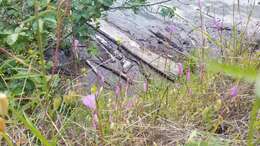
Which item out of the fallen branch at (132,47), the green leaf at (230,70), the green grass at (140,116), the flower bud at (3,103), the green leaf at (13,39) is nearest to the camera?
the green leaf at (230,70)

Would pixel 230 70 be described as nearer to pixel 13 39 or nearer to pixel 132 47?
pixel 13 39

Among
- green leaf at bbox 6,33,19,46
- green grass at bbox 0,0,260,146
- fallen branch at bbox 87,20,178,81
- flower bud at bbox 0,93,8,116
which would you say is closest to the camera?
flower bud at bbox 0,93,8,116

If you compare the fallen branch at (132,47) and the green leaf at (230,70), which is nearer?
the green leaf at (230,70)

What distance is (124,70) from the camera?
320 centimetres

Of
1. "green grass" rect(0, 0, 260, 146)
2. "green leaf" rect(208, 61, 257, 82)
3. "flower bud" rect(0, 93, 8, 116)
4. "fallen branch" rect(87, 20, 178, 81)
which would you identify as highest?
"green leaf" rect(208, 61, 257, 82)

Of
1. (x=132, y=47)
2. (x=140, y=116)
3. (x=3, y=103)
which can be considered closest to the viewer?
(x=3, y=103)

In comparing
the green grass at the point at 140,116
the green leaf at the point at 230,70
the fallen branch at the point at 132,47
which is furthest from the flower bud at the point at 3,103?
the fallen branch at the point at 132,47

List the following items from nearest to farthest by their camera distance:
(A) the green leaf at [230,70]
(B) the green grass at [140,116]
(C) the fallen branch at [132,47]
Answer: (A) the green leaf at [230,70] < (B) the green grass at [140,116] < (C) the fallen branch at [132,47]

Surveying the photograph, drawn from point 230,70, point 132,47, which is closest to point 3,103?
point 230,70

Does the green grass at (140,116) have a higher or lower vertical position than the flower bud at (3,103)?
lower

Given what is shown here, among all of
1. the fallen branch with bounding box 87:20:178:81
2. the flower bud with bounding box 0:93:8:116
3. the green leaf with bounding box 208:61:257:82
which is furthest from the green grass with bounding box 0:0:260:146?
the fallen branch with bounding box 87:20:178:81

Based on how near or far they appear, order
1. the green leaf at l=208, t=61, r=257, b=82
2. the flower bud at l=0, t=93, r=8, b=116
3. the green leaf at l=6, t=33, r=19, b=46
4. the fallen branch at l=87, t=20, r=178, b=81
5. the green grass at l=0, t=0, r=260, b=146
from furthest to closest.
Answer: the fallen branch at l=87, t=20, r=178, b=81 → the green leaf at l=6, t=33, r=19, b=46 → the green grass at l=0, t=0, r=260, b=146 → the flower bud at l=0, t=93, r=8, b=116 → the green leaf at l=208, t=61, r=257, b=82

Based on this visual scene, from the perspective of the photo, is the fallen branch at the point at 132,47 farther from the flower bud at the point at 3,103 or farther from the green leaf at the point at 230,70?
the green leaf at the point at 230,70

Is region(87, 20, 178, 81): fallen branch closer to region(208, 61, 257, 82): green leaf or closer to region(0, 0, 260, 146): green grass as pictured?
region(0, 0, 260, 146): green grass
